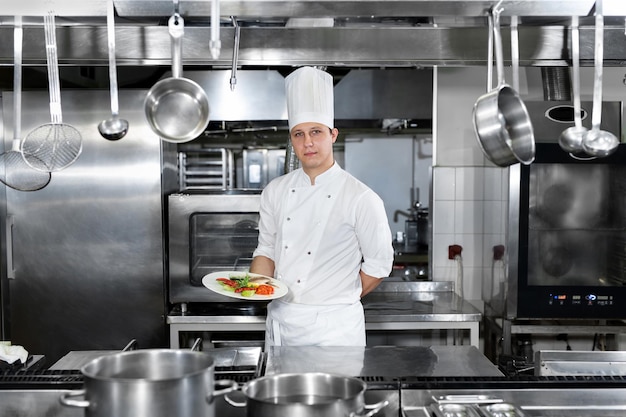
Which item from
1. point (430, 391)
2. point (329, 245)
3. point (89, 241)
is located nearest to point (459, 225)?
point (329, 245)

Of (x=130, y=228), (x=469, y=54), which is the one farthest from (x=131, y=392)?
(x=130, y=228)

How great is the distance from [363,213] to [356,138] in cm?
308

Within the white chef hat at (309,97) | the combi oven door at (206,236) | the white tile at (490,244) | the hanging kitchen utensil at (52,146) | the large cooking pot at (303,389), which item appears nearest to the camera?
the large cooking pot at (303,389)

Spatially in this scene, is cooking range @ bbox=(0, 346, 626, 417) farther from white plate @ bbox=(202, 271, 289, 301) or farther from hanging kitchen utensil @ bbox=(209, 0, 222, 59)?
hanging kitchen utensil @ bbox=(209, 0, 222, 59)

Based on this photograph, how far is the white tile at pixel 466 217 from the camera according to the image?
11.6ft

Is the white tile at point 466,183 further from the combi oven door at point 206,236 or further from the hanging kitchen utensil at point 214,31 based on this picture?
the hanging kitchen utensil at point 214,31

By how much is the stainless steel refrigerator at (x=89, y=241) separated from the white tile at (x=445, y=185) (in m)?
1.49

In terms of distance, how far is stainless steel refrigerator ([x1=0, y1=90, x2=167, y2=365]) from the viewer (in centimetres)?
319

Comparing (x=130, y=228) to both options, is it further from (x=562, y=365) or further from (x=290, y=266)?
(x=562, y=365)

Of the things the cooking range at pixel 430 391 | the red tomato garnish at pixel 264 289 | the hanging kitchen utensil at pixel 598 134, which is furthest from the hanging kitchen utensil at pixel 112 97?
the hanging kitchen utensil at pixel 598 134

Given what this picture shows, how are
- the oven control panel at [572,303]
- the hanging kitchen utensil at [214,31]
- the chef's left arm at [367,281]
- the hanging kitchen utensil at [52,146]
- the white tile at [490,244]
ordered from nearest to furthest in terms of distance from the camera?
the hanging kitchen utensil at [214,31]
the hanging kitchen utensil at [52,146]
the chef's left arm at [367,281]
the oven control panel at [572,303]
the white tile at [490,244]

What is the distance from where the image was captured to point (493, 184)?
3182 millimetres

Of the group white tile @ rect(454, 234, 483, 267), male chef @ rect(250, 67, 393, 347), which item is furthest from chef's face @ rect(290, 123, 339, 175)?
white tile @ rect(454, 234, 483, 267)

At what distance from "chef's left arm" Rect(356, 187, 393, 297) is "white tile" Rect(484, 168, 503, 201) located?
103 centimetres
